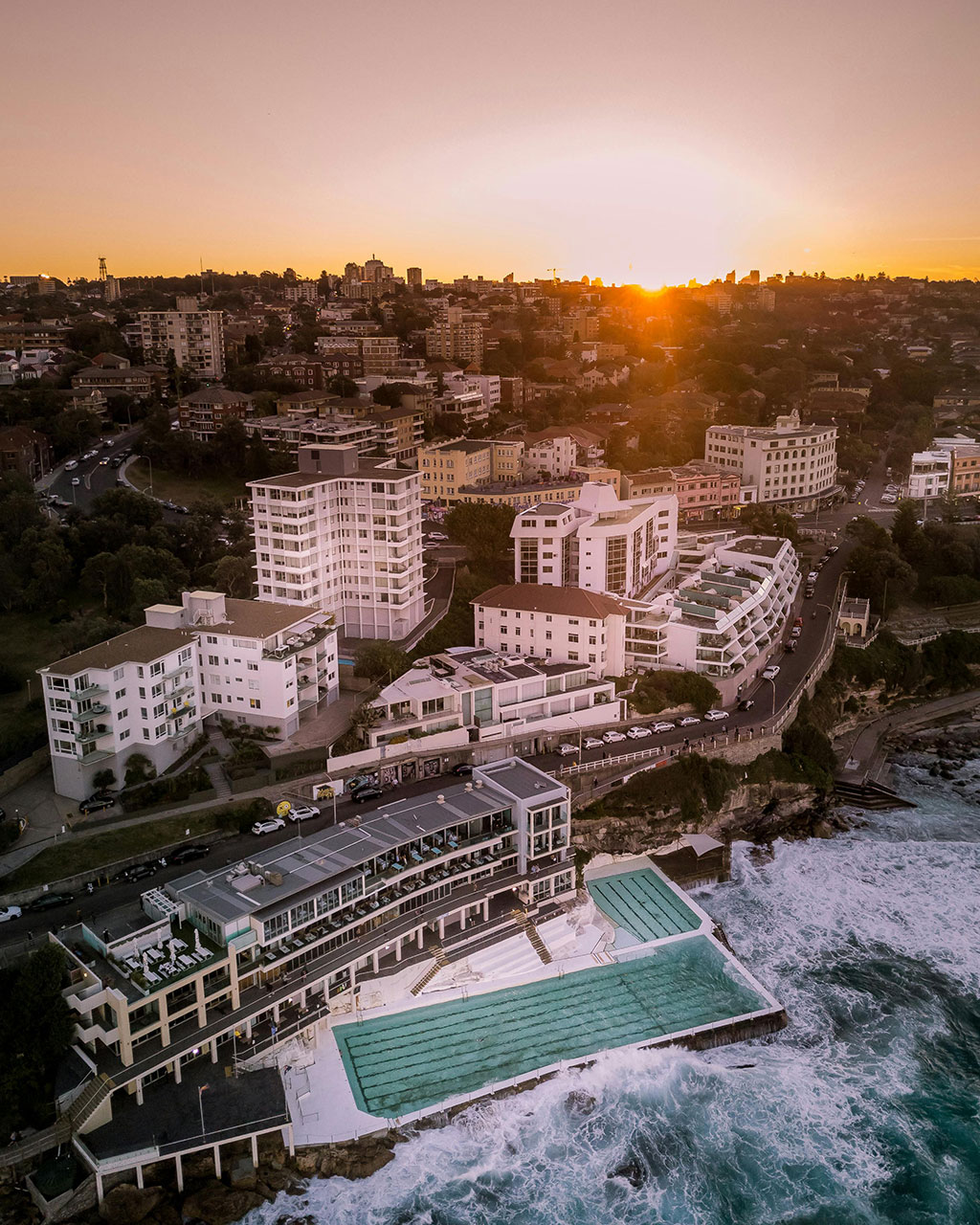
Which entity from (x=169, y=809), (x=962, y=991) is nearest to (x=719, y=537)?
(x=962, y=991)

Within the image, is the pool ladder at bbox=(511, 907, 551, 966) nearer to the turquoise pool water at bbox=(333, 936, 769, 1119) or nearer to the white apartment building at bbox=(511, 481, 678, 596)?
the turquoise pool water at bbox=(333, 936, 769, 1119)

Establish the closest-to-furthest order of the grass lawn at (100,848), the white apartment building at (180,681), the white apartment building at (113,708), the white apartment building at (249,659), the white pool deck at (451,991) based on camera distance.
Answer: the white pool deck at (451,991)
the grass lawn at (100,848)
the white apartment building at (113,708)
the white apartment building at (180,681)
the white apartment building at (249,659)

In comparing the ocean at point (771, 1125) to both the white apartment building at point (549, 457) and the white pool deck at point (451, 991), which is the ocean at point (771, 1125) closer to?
the white pool deck at point (451, 991)

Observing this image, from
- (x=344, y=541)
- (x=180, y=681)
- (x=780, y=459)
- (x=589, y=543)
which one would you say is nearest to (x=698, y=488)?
(x=780, y=459)

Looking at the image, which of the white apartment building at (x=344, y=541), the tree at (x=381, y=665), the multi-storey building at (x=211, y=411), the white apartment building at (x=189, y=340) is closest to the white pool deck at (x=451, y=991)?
the tree at (x=381, y=665)

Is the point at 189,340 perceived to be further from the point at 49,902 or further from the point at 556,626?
the point at 49,902

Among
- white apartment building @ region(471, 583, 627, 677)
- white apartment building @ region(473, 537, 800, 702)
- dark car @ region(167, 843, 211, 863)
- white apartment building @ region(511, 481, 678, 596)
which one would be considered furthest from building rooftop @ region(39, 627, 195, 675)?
white apartment building @ region(511, 481, 678, 596)
